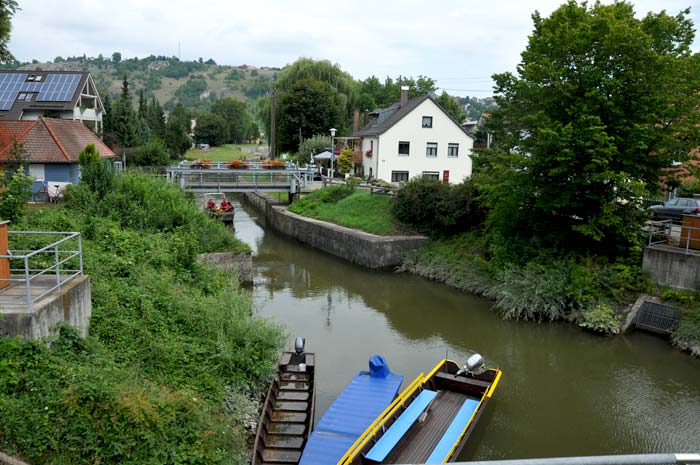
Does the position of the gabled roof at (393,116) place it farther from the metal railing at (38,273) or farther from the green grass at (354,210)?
the metal railing at (38,273)

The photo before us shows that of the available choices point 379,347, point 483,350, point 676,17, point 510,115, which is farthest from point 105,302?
point 676,17

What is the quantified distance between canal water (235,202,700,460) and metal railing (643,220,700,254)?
3.36m

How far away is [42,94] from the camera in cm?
4456

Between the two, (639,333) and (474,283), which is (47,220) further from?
(639,333)

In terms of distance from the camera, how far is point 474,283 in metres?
22.3

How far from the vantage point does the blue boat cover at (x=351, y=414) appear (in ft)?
31.1

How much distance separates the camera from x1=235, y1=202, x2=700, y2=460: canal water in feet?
38.5

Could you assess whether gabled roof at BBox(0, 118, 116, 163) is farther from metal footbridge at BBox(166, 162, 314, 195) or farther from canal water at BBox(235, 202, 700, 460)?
canal water at BBox(235, 202, 700, 460)

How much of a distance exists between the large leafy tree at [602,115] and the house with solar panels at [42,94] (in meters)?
38.9

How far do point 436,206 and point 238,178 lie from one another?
1430 cm

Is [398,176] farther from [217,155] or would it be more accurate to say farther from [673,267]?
[217,155]

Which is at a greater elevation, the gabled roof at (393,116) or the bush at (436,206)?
the gabled roof at (393,116)

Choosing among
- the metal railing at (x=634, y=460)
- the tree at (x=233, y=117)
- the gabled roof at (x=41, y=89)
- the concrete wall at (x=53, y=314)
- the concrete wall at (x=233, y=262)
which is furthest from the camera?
the tree at (x=233, y=117)

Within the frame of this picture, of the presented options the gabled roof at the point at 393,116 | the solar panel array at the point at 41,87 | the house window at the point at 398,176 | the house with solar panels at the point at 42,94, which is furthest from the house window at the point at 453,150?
the solar panel array at the point at 41,87
